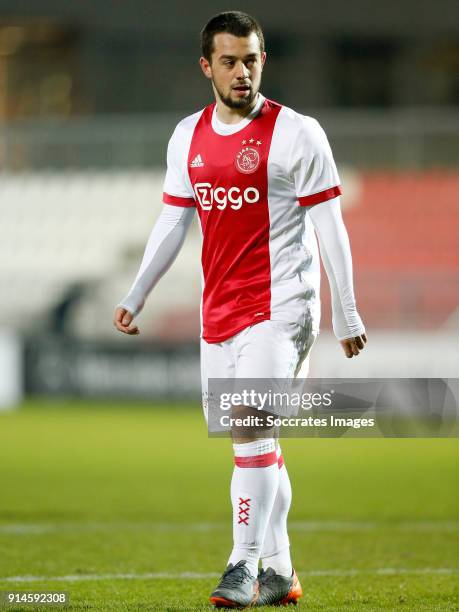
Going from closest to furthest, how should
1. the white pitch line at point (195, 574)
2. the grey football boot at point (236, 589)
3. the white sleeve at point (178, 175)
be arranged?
the grey football boot at point (236, 589), the white sleeve at point (178, 175), the white pitch line at point (195, 574)

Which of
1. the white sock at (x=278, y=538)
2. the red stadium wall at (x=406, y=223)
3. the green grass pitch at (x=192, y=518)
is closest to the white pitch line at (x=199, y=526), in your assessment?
the green grass pitch at (x=192, y=518)

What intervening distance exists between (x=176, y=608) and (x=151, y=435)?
8867 mm

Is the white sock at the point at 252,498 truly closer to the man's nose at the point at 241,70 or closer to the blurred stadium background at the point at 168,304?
the blurred stadium background at the point at 168,304

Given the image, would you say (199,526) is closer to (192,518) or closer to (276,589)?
(192,518)

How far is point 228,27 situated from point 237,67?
152 millimetres

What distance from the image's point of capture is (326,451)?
12.3m

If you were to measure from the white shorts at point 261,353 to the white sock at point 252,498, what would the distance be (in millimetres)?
267

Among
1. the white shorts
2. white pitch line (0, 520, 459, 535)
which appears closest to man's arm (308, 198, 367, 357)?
the white shorts

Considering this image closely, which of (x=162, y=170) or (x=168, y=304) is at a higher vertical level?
(x=162, y=170)

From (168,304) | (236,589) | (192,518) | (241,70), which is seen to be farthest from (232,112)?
(168,304)

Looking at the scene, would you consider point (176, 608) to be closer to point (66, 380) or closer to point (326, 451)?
point (326, 451)

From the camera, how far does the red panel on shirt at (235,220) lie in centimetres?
435

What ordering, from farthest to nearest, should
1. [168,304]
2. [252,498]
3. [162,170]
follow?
1. [162,170]
2. [168,304]
3. [252,498]

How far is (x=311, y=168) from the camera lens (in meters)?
4.30
